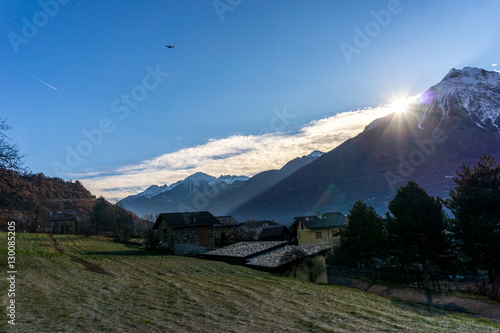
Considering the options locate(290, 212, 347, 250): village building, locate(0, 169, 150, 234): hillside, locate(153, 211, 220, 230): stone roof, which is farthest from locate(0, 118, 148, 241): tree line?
locate(290, 212, 347, 250): village building

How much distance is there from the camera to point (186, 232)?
152 feet

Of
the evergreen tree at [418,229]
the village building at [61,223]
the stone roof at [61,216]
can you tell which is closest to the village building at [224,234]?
the evergreen tree at [418,229]

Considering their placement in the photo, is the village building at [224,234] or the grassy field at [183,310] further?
the village building at [224,234]

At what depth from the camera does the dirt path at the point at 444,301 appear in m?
19.6

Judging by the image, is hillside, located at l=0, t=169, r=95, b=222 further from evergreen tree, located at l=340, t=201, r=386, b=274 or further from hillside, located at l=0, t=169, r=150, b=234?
evergreen tree, located at l=340, t=201, r=386, b=274

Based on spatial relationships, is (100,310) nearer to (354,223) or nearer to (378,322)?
(378,322)

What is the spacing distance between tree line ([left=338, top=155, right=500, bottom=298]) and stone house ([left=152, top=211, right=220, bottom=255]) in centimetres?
2708

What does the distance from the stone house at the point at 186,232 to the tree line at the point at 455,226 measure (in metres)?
27.1

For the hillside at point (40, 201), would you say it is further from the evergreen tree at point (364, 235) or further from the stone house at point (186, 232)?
the evergreen tree at point (364, 235)

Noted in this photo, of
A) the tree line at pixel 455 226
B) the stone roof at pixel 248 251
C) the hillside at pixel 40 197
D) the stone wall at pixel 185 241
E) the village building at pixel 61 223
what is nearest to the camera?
the hillside at pixel 40 197

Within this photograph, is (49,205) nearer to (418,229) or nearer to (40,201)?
(40,201)

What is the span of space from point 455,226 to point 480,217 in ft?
8.03

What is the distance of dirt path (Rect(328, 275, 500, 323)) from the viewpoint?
19559 millimetres

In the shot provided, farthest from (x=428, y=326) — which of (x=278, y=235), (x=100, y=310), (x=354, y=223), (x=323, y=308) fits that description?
(x=278, y=235)
